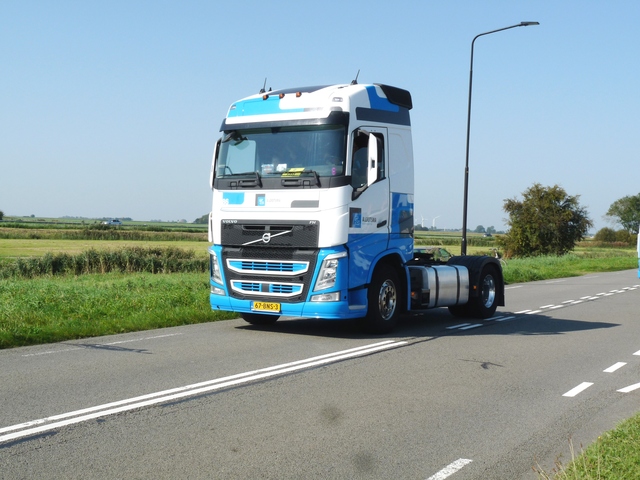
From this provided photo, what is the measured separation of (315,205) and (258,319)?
292 cm

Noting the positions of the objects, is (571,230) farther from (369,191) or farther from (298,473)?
(298,473)

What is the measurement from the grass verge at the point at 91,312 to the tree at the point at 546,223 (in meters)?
54.2

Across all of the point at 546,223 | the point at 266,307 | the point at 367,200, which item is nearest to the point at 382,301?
the point at 367,200

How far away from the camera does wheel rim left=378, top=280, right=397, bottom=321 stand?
12.4 m

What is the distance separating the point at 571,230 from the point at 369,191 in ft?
198

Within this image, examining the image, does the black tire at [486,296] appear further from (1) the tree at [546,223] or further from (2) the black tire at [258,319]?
(1) the tree at [546,223]

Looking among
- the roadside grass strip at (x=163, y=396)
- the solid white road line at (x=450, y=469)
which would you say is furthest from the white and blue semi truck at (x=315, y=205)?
the solid white road line at (x=450, y=469)

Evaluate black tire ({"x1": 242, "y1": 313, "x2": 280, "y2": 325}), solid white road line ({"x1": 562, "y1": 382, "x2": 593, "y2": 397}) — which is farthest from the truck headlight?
solid white road line ({"x1": 562, "y1": 382, "x2": 593, "y2": 397})

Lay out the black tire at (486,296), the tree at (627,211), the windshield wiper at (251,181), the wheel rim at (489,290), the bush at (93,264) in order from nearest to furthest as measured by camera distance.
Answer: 1. the windshield wiper at (251,181)
2. the black tire at (486,296)
3. the wheel rim at (489,290)
4. the bush at (93,264)
5. the tree at (627,211)

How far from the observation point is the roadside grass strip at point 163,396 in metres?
6.07

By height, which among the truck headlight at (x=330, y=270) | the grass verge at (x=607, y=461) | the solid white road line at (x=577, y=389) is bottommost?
the solid white road line at (x=577, y=389)

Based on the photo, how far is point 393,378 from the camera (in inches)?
338

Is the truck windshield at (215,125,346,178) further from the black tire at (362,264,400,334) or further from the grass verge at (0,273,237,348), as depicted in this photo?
the grass verge at (0,273,237,348)

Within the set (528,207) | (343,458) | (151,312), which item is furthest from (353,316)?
(528,207)
